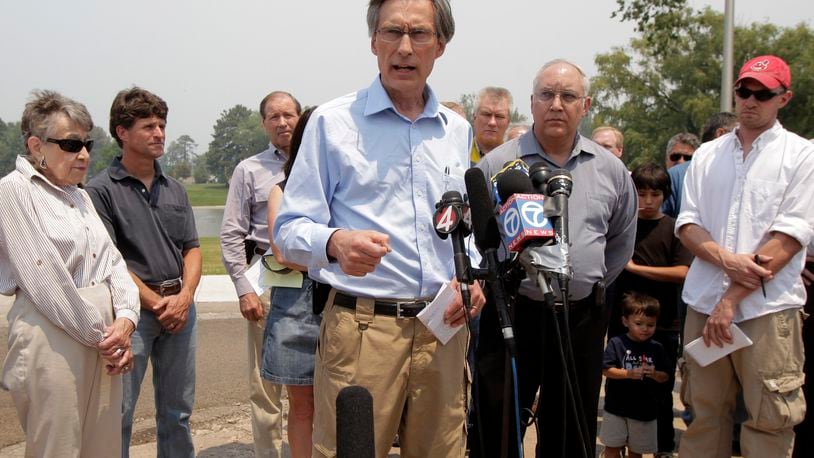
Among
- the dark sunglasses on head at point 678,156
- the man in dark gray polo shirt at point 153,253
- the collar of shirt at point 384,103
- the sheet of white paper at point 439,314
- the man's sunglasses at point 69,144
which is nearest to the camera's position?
the sheet of white paper at point 439,314

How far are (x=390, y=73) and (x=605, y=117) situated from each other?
54.6 metres

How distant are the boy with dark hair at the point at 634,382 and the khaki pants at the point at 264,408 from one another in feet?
6.89

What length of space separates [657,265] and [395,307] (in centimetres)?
293

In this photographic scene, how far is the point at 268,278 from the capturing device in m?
4.26

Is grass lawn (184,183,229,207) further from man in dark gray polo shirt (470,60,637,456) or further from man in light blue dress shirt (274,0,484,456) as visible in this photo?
man in light blue dress shirt (274,0,484,456)

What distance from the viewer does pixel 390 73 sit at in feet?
9.29

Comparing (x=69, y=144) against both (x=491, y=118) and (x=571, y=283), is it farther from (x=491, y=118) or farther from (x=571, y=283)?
(x=491, y=118)

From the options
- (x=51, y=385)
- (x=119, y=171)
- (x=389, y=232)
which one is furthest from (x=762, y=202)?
(x=51, y=385)

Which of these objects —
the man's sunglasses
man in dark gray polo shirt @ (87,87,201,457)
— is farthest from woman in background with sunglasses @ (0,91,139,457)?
man in dark gray polo shirt @ (87,87,201,457)

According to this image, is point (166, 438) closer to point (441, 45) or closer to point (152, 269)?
point (152, 269)

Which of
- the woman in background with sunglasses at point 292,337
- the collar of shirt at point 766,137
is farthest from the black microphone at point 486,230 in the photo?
the collar of shirt at point 766,137

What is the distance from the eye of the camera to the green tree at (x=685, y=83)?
4616 cm

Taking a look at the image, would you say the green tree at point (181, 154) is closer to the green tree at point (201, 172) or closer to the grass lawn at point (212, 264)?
the green tree at point (201, 172)

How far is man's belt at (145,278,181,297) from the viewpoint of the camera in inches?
164
